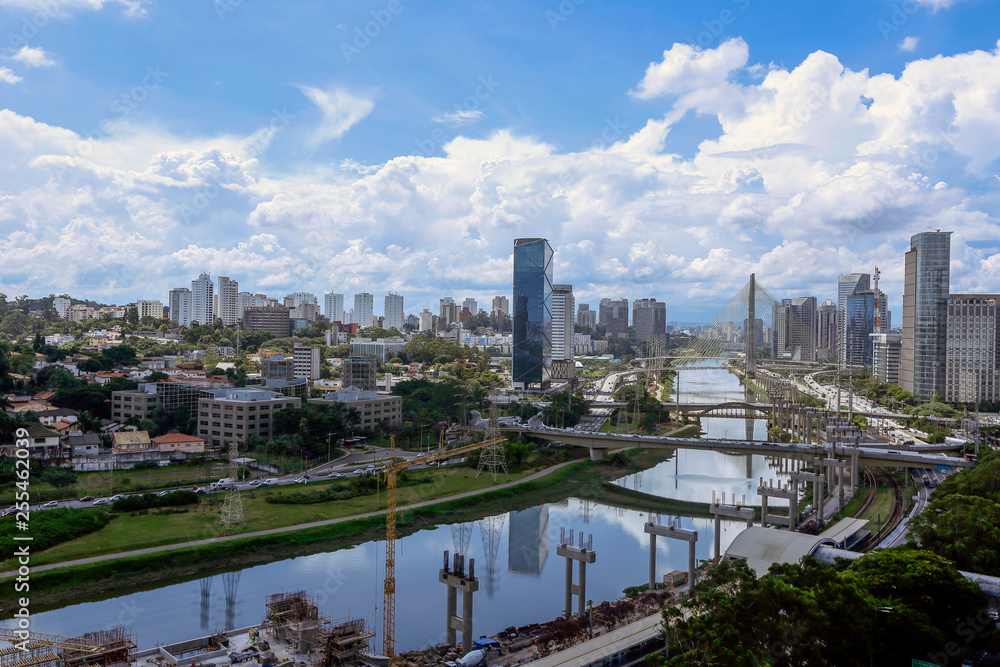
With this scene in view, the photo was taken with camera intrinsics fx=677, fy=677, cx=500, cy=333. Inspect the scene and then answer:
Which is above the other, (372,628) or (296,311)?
(296,311)

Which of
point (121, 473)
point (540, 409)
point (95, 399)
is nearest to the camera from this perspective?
point (121, 473)

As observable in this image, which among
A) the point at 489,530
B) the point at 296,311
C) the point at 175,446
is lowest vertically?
the point at 489,530

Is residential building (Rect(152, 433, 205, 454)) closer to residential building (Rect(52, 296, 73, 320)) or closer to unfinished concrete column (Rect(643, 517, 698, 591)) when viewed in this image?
unfinished concrete column (Rect(643, 517, 698, 591))

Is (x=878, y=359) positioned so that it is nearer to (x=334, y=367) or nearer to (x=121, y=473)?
(x=334, y=367)

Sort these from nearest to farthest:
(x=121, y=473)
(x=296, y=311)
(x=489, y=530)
→ (x=489, y=530)
(x=121, y=473)
(x=296, y=311)

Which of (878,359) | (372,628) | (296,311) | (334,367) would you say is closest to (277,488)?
(372,628)

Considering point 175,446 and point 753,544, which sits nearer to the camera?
point 753,544

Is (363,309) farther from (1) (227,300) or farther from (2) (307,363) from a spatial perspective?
(2) (307,363)
